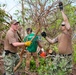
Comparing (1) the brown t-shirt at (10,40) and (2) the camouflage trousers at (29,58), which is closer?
(1) the brown t-shirt at (10,40)

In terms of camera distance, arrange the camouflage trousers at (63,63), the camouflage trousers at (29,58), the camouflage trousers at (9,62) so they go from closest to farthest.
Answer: the camouflage trousers at (9,62)
the camouflage trousers at (63,63)
the camouflage trousers at (29,58)

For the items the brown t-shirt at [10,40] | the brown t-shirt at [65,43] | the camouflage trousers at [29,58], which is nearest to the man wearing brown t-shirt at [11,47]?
the brown t-shirt at [10,40]

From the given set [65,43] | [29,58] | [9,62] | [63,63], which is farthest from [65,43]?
[29,58]

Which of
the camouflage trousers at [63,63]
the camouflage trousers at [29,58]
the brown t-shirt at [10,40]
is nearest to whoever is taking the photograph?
the brown t-shirt at [10,40]

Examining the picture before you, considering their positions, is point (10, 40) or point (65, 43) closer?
point (10, 40)

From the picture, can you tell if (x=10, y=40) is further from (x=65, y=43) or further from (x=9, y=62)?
(x=65, y=43)

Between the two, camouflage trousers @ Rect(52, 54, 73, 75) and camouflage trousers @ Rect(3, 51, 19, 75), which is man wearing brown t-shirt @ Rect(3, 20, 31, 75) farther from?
camouflage trousers @ Rect(52, 54, 73, 75)

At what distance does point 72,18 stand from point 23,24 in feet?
15.4

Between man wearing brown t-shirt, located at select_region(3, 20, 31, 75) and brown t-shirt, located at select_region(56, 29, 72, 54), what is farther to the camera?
brown t-shirt, located at select_region(56, 29, 72, 54)

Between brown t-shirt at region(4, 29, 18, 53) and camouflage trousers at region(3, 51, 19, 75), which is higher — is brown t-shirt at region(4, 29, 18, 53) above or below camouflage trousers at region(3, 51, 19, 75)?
above

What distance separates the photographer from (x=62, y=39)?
281 inches

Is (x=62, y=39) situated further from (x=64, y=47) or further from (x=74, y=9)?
(x=74, y=9)

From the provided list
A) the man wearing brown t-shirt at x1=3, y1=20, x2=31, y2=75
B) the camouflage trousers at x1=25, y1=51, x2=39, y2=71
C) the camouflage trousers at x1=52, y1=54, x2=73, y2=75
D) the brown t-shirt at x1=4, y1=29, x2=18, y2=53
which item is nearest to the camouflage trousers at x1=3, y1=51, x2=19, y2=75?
the man wearing brown t-shirt at x1=3, y1=20, x2=31, y2=75

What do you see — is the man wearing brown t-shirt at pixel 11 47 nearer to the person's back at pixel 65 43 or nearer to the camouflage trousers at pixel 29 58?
the person's back at pixel 65 43
